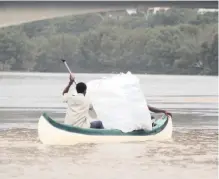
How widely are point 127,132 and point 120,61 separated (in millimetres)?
58660

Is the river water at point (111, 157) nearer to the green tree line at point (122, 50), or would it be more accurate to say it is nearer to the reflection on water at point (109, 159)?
the reflection on water at point (109, 159)

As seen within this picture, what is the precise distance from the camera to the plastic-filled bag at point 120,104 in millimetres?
11594

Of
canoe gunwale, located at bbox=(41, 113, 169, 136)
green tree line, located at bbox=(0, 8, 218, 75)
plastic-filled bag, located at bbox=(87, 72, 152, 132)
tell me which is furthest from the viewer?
green tree line, located at bbox=(0, 8, 218, 75)

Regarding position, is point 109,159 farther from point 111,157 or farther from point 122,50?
point 122,50

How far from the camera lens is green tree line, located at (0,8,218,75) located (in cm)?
6862

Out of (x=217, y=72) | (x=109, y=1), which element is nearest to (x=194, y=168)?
(x=109, y=1)

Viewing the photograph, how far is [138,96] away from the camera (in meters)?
11.9

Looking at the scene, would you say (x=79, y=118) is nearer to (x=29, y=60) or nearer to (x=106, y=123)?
(x=106, y=123)

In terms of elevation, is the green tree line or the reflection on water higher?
the reflection on water

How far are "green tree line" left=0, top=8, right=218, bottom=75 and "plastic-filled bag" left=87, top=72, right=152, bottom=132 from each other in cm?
5591

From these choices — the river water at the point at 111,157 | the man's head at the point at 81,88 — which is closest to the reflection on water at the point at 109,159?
the river water at the point at 111,157

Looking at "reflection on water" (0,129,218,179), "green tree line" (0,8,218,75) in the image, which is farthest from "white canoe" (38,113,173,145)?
"green tree line" (0,8,218,75)

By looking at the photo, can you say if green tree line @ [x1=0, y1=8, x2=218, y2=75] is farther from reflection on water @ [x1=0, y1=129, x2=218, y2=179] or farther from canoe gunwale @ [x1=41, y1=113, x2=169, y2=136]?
canoe gunwale @ [x1=41, y1=113, x2=169, y2=136]

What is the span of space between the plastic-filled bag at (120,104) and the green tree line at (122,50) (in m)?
55.9
